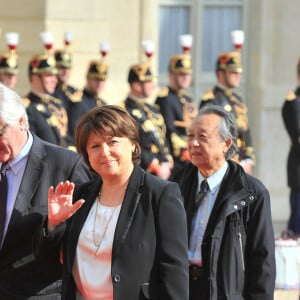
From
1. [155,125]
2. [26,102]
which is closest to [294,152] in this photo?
[155,125]

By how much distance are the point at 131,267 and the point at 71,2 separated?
29.4ft

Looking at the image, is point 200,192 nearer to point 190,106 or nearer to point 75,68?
point 190,106

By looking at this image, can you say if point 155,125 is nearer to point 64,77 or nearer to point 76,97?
point 76,97

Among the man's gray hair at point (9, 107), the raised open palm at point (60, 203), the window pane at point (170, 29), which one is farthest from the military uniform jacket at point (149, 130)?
the raised open palm at point (60, 203)

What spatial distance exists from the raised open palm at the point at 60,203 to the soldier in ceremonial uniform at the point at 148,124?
577cm

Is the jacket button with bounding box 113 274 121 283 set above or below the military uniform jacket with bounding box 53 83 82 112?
below

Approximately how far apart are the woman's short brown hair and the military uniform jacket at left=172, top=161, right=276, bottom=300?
0.86 m

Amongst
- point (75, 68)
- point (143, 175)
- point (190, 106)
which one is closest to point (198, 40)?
point (75, 68)

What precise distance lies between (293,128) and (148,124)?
153 cm

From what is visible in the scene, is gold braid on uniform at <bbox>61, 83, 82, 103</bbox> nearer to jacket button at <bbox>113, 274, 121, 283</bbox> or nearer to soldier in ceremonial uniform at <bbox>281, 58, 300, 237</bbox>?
soldier in ceremonial uniform at <bbox>281, 58, 300, 237</bbox>

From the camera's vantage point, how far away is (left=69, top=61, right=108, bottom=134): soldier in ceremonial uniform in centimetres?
1156

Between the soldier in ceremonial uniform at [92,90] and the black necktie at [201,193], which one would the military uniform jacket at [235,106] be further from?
the black necktie at [201,193]

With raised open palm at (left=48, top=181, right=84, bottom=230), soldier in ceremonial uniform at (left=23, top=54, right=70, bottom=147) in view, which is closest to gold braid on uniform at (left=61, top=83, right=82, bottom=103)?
soldier in ceremonial uniform at (left=23, top=54, right=70, bottom=147)

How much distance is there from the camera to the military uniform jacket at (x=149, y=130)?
1078 cm
